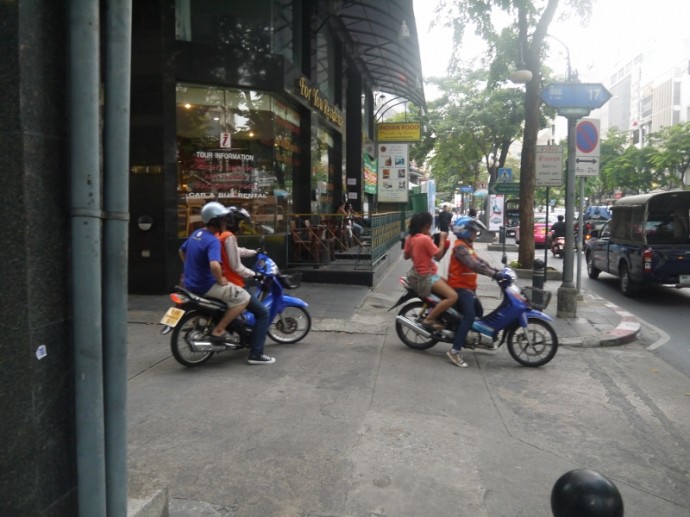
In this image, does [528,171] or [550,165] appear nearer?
[550,165]

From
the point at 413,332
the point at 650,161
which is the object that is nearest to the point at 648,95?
the point at 650,161

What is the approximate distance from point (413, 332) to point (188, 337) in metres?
2.85

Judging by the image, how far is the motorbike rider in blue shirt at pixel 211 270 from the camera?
6.04 m

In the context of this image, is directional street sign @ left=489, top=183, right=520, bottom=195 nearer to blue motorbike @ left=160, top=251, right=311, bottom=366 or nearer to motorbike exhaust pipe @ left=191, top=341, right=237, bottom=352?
blue motorbike @ left=160, top=251, right=311, bottom=366

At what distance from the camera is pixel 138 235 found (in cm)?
1074

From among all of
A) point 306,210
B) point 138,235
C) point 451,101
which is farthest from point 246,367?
point 451,101

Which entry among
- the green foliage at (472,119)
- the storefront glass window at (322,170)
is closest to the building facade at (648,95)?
the green foliage at (472,119)

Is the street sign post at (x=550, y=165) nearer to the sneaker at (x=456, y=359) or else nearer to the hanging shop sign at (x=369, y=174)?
the sneaker at (x=456, y=359)

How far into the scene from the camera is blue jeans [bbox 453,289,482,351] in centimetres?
682

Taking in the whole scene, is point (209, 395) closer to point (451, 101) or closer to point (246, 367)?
point (246, 367)

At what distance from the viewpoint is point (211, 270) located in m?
6.08

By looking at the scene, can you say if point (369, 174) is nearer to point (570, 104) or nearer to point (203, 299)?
point (570, 104)

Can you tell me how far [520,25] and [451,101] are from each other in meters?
19.2

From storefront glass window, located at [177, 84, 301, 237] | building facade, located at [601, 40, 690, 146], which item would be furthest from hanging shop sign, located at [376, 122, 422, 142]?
building facade, located at [601, 40, 690, 146]
